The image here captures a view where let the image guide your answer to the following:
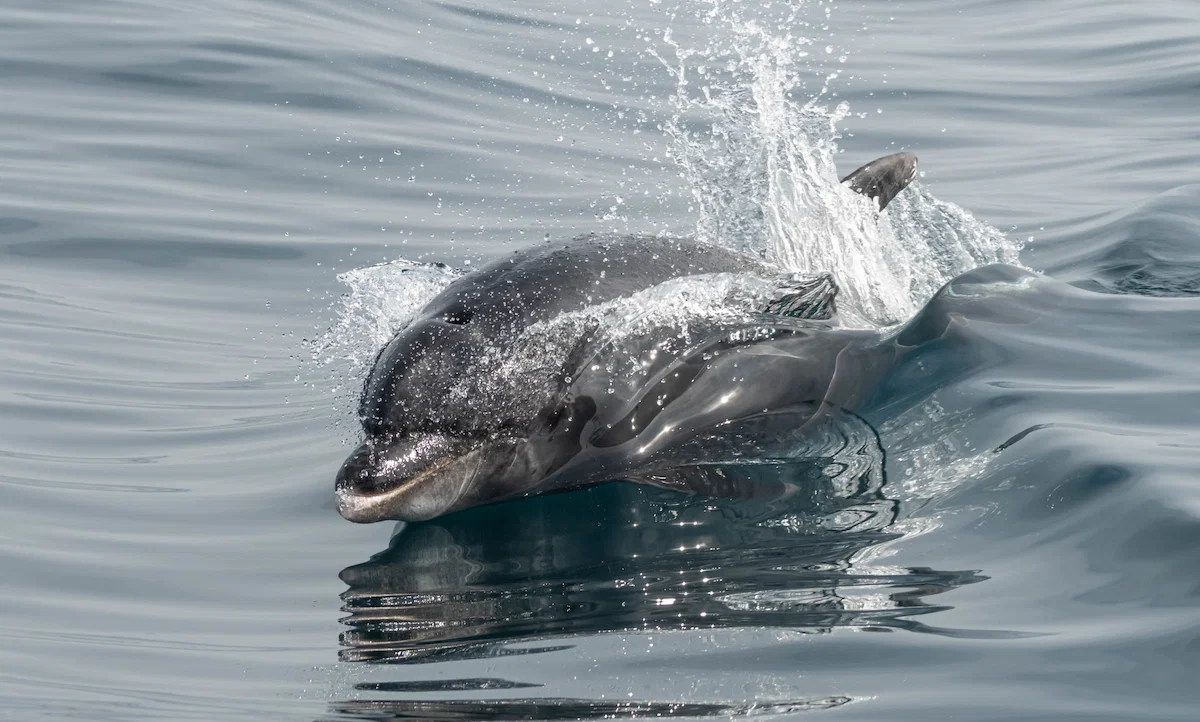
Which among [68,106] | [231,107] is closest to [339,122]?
[231,107]

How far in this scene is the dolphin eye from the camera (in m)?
6.91

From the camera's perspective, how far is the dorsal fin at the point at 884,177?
9891mm

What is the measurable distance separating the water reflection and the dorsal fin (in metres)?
2.89

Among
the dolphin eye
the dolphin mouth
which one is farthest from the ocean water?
the dolphin eye

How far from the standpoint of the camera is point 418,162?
53.2 feet

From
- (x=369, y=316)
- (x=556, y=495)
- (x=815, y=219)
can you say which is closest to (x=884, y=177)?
(x=815, y=219)

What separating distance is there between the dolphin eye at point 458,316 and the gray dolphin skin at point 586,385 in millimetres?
12

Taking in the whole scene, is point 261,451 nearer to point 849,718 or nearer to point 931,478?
point 931,478

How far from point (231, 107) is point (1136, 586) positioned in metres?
14.3

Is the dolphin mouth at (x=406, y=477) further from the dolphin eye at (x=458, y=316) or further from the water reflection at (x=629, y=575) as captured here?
the dolphin eye at (x=458, y=316)

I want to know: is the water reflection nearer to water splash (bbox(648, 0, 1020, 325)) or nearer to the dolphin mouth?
the dolphin mouth

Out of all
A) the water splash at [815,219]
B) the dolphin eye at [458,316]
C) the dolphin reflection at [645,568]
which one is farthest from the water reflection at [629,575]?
the water splash at [815,219]

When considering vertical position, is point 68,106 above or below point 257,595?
above

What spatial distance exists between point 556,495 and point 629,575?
1217 mm
